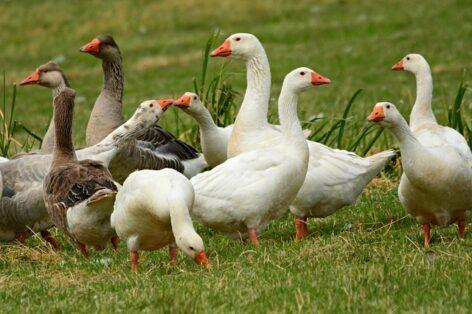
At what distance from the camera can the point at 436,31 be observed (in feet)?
78.2

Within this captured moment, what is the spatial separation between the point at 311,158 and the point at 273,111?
4.62 m

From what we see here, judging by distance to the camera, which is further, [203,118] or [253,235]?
[203,118]

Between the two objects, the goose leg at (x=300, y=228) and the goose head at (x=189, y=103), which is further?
the goose head at (x=189, y=103)

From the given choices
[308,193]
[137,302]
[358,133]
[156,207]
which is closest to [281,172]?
[308,193]

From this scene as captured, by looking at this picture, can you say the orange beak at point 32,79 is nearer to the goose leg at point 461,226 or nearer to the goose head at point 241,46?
the goose head at point 241,46

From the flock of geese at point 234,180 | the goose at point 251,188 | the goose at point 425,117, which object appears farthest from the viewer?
the goose at point 425,117

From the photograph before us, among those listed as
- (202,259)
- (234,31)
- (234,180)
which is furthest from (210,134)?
(234,31)

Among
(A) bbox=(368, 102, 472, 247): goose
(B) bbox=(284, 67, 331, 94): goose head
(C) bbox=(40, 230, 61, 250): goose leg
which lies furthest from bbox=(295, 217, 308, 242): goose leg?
(C) bbox=(40, 230, 61, 250): goose leg

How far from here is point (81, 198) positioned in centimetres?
844

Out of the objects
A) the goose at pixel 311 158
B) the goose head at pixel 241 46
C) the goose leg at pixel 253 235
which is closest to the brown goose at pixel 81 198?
the goose leg at pixel 253 235

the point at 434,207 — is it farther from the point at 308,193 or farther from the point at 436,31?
the point at 436,31

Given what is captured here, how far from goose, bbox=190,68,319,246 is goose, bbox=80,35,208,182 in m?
2.92

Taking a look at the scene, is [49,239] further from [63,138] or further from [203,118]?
[203,118]

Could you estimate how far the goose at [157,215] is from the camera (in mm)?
7316
